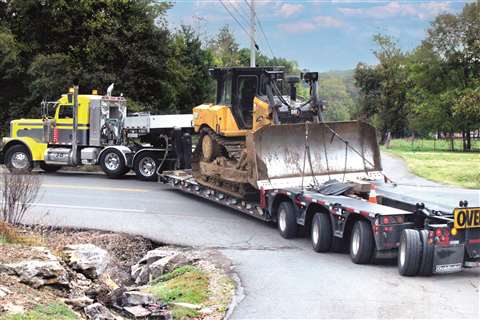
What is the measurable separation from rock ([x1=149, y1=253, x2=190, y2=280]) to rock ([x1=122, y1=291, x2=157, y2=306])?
2052 mm

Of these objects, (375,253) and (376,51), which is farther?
(376,51)

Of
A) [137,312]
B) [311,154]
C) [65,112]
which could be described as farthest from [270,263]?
[65,112]

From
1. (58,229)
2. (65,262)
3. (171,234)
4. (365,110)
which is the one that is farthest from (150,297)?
(365,110)

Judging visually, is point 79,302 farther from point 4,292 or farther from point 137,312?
point 4,292

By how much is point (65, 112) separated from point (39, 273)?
49.2ft

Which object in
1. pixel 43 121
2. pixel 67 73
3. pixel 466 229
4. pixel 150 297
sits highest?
pixel 67 73

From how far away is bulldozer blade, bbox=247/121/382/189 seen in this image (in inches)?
562

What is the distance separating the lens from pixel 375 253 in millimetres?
10992

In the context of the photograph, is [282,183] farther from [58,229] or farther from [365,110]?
[365,110]

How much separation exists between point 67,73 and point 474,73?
3665cm

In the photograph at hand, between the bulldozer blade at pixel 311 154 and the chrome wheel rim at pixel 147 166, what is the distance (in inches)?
342

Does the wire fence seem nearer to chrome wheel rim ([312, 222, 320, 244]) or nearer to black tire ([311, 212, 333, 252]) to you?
chrome wheel rim ([312, 222, 320, 244])

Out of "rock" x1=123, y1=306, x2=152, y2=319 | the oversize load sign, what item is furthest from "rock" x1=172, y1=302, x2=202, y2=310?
the oversize load sign

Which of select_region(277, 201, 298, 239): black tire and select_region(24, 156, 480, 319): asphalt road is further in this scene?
select_region(277, 201, 298, 239): black tire
